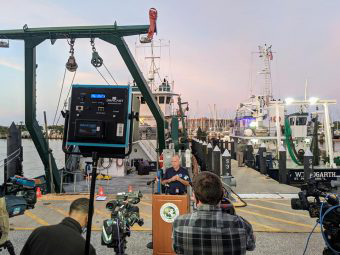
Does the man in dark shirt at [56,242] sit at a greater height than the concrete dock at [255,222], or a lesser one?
greater

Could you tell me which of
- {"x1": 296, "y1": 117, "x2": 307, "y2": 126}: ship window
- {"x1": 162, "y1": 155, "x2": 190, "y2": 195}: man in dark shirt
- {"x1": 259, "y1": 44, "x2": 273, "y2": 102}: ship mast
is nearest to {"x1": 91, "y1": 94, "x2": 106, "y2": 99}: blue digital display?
{"x1": 162, "y1": 155, "x2": 190, "y2": 195}: man in dark shirt

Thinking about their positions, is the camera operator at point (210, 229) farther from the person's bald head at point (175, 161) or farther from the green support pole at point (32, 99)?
the green support pole at point (32, 99)

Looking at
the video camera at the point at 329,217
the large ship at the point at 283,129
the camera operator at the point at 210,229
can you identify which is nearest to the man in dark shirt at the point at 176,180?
the video camera at the point at 329,217

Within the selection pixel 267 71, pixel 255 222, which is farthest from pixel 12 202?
pixel 267 71

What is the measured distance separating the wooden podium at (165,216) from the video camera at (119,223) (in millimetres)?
700

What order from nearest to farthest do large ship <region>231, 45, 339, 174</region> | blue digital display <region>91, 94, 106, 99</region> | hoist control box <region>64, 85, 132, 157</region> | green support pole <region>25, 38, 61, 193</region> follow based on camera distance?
1. hoist control box <region>64, 85, 132, 157</region>
2. blue digital display <region>91, 94, 106, 99</region>
3. green support pole <region>25, 38, 61, 193</region>
4. large ship <region>231, 45, 339, 174</region>

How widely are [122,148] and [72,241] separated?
950mm

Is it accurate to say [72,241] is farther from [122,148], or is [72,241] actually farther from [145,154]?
[145,154]

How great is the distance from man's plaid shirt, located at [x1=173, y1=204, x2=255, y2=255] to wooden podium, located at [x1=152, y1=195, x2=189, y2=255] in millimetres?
2679

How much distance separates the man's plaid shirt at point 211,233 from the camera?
2070mm

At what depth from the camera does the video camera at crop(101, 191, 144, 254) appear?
3.45 m

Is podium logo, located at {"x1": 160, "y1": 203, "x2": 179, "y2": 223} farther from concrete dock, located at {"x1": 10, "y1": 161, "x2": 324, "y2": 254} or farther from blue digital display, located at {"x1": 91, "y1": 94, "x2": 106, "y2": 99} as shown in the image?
blue digital display, located at {"x1": 91, "y1": 94, "x2": 106, "y2": 99}

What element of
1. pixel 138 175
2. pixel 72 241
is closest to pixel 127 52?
pixel 72 241

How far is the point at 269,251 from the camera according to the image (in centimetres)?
500
